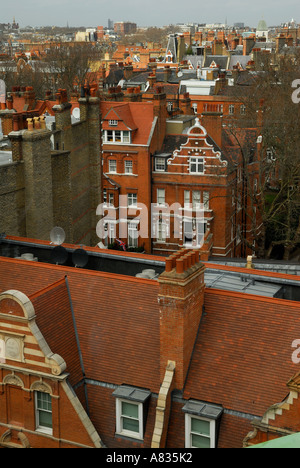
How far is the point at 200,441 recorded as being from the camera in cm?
1455

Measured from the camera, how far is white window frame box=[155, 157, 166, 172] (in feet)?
155

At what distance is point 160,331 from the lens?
14789mm

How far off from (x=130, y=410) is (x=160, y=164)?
1327 inches

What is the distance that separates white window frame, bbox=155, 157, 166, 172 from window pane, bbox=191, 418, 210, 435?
33899 mm

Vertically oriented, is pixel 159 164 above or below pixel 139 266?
below

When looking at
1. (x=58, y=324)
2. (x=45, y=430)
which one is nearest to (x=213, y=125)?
(x=58, y=324)

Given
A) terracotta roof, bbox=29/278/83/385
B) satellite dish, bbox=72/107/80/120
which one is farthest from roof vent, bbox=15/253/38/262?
satellite dish, bbox=72/107/80/120

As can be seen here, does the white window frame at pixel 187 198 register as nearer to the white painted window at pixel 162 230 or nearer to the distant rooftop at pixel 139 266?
the white painted window at pixel 162 230

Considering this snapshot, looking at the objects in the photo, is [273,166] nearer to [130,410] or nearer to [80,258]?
[80,258]

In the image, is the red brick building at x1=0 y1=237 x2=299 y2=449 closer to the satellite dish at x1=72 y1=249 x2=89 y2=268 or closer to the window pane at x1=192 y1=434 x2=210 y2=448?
the window pane at x1=192 y1=434 x2=210 y2=448

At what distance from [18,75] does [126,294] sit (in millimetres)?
85774

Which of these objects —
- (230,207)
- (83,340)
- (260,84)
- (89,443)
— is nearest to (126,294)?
(83,340)

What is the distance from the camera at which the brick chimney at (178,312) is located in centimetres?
1452
